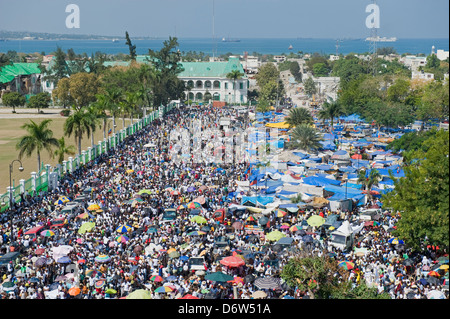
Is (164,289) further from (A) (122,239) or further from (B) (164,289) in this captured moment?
(A) (122,239)

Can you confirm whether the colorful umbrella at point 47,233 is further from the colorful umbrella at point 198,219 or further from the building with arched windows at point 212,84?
the building with arched windows at point 212,84

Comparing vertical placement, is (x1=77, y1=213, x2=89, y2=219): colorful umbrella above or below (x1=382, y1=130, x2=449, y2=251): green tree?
below

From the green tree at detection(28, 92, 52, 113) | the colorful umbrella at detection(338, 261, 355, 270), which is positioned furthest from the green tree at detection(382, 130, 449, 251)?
the green tree at detection(28, 92, 52, 113)

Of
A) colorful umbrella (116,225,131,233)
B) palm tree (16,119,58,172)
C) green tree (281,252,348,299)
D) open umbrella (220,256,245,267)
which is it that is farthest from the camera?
palm tree (16,119,58,172)

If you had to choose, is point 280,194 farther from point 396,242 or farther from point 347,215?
point 396,242

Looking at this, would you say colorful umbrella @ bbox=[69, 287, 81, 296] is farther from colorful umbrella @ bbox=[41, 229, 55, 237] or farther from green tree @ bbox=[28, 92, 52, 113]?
green tree @ bbox=[28, 92, 52, 113]

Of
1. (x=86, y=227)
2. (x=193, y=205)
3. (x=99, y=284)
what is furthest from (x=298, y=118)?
(x=99, y=284)
